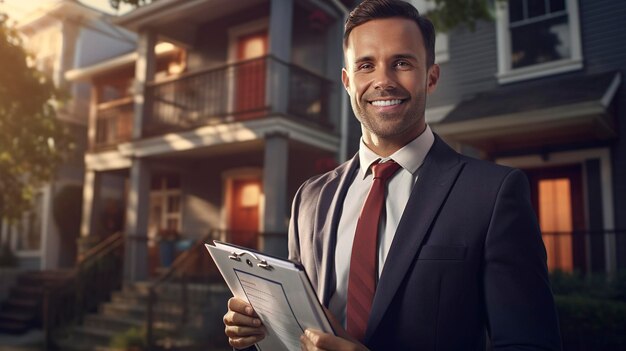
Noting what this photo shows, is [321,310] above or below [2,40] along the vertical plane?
below

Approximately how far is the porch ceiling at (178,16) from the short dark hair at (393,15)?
9.86 m

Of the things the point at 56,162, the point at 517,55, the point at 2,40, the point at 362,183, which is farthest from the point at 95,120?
the point at 362,183

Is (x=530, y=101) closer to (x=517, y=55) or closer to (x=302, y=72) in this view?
(x=517, y=55)

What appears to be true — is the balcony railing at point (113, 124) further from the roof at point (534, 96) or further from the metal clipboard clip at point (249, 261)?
the metal clipboard clip at point (249, 261)

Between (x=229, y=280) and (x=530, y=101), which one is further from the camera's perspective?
(x=530, y=101)

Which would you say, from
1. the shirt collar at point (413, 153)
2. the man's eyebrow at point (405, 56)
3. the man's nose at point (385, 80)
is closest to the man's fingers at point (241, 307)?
the shirt collar at point (413, 153)

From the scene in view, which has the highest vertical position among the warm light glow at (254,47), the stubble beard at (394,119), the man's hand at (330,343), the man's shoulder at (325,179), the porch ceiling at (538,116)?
the warm light glow at (254,47)

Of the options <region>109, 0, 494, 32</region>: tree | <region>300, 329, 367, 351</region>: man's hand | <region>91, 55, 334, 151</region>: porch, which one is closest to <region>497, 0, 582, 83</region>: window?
<region>109, 0, 494, 32</region>: tree

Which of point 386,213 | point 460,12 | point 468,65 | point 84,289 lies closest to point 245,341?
point 386,213

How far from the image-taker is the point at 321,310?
1.36 metres

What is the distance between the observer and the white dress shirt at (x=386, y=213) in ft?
5.49

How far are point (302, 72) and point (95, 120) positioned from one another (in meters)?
6.60

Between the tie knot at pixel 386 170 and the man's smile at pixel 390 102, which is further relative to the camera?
the tie knot at pixel 386 170

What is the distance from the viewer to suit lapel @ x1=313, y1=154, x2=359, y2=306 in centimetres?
171
